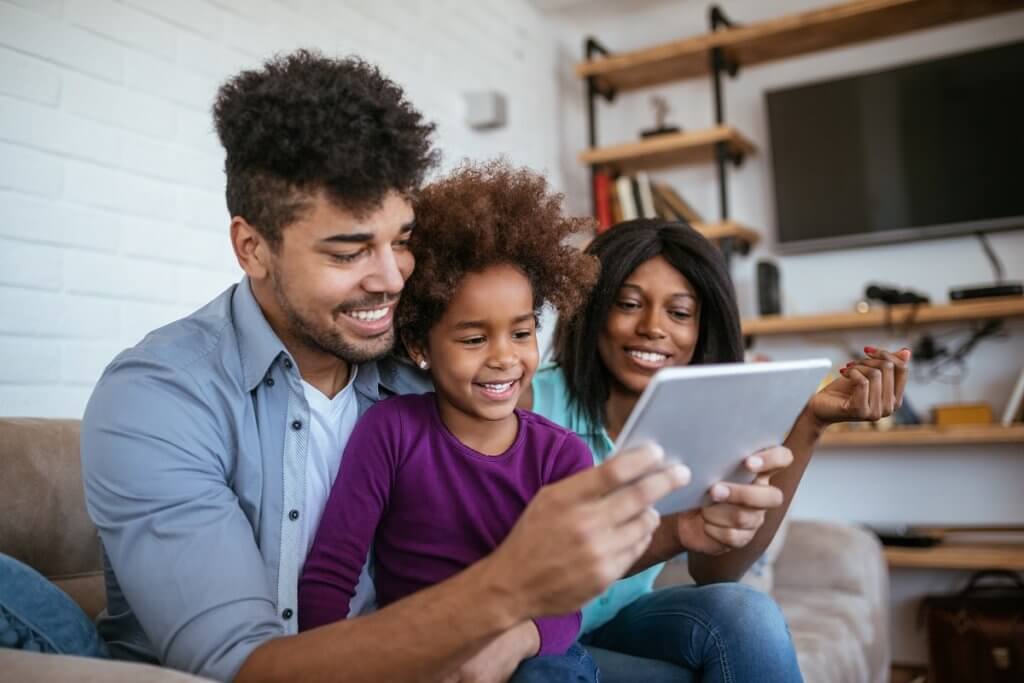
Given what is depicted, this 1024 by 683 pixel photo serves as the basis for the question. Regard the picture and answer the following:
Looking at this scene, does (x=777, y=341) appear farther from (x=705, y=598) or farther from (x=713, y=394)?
(x=713, y=394)

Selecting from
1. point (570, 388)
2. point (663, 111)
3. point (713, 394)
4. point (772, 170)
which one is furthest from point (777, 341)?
point (713, 394)

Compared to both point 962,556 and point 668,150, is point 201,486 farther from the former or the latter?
point 668,150

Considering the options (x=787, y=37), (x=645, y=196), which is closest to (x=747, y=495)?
(x=645, y=196)

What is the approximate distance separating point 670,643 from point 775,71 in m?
2.93

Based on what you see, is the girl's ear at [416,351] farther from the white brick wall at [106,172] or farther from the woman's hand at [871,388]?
the woman's hand at [871,388]

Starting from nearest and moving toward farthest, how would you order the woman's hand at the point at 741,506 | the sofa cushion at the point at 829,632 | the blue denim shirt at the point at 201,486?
the blue denim shirt at the point at 201,486
the woman's hand at the point at 741,506
the sofa cushion at the point at 829,632

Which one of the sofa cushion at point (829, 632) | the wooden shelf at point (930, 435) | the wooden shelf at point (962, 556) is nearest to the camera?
the sofa cushion at point (829, 632)

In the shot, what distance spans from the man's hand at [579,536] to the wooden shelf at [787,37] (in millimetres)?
2981

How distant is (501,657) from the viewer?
986 millimetres

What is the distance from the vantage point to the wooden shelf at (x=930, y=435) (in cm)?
292

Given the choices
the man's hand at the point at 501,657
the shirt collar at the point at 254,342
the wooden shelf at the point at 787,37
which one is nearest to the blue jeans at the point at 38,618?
the shirt collar at the point at 254,342

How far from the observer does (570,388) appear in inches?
64.8

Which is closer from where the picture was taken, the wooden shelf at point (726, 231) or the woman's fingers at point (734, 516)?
the woman's fingers at point (734, 516)

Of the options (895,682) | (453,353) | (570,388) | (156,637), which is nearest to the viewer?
(156,637)
